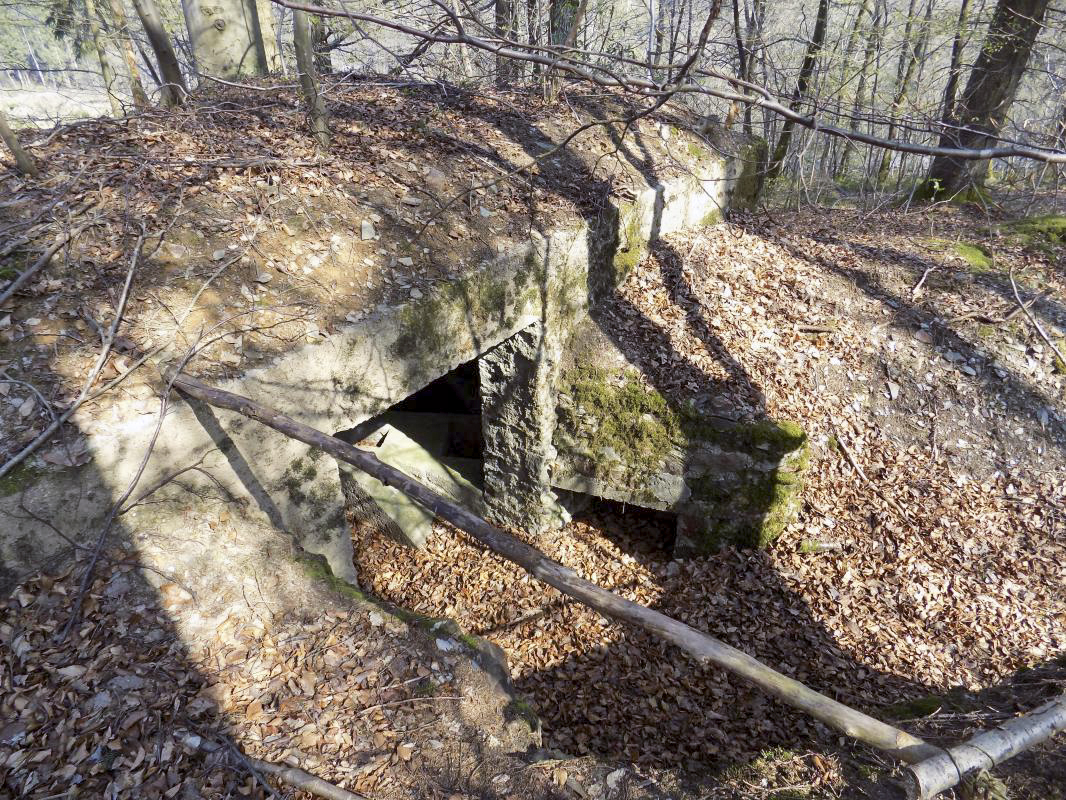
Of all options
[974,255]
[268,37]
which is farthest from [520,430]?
[268,37]

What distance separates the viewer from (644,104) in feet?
30.4

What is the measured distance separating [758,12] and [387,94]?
10186 millimetres

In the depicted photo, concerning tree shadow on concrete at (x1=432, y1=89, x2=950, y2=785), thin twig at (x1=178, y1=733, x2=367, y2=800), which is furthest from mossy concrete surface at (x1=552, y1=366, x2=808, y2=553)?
thin twig at (x1=178, y1=733, x2=367, y2=800)

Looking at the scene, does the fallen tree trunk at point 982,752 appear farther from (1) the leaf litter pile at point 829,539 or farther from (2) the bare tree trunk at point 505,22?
(2) the bare tree trunk at point 505,22

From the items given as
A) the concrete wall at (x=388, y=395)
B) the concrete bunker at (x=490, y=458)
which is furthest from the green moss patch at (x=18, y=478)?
the concrete bunker at (x=490, y=458)

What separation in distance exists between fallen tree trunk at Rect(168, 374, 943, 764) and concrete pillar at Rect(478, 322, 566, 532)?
3255 millimetres

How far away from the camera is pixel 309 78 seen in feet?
16.3

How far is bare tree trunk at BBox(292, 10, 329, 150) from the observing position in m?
4.67

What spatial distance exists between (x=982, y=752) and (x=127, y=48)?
14.1 metres

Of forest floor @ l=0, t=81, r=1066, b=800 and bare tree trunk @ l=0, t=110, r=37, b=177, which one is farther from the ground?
bare tree trunk @ l=0, t=110, r=37, b=177

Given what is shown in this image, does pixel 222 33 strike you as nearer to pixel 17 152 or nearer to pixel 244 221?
pixel 17 152

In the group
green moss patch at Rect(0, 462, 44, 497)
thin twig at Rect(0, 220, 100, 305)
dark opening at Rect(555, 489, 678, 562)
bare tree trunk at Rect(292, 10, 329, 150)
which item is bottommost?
dark opening at Rect(555, 489, 678, 562)

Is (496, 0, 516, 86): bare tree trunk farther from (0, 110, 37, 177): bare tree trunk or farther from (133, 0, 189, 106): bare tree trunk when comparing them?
(0, 110, 37, 177): bare tree trunk

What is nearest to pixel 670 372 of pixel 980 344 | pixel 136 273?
pixel 980 344
